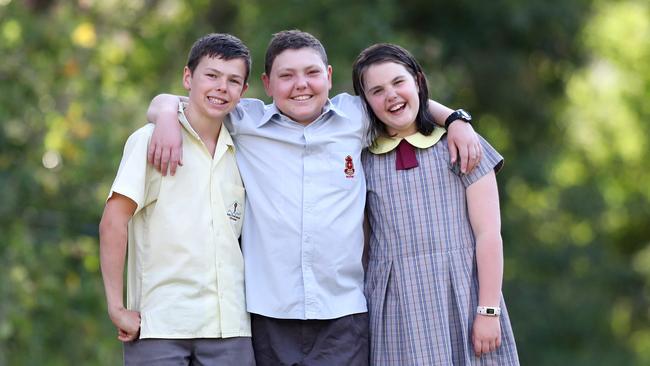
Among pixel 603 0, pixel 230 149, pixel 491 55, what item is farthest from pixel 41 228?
pixel 603 0

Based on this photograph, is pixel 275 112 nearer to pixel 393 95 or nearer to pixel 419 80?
pixel 393 95

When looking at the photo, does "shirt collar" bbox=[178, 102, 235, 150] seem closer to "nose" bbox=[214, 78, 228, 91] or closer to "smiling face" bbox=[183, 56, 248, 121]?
"smiling face" bbox=[183, 56, 248, 121]

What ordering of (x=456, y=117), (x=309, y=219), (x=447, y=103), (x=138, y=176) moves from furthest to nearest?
(x=447, y=103) → (x=456, y=117) → (x=309, y=219) → (x=138, y=176)

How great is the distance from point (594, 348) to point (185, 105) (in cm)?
1125

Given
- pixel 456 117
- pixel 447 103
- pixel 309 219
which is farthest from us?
pixel 447 103

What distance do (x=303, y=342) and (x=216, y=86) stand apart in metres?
0.90

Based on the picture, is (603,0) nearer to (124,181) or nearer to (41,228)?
(41,228)

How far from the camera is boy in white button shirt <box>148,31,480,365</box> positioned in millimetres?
3627

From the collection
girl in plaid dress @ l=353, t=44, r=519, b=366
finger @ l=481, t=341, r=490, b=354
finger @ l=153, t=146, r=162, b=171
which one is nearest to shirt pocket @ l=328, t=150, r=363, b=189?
girl in plaid dress @ l=353, t=44, r=519, b=366

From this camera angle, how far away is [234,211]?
12.0 feet

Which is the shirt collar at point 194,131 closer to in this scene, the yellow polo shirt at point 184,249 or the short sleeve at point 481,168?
the yellow polo shirt at point 184,249

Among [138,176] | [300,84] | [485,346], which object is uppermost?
[300,84]

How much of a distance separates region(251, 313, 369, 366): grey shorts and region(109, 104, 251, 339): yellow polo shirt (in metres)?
0.07

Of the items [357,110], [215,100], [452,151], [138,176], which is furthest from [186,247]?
[452,151]
